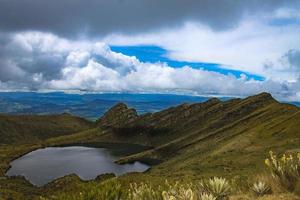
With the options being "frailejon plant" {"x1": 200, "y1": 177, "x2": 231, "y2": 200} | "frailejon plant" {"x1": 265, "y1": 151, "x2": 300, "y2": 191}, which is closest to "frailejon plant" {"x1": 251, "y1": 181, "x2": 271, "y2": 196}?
"frailejon plant" {"x1": 265, "y1": 151, "x2": 300, "y2": 191}

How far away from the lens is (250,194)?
1847 cm

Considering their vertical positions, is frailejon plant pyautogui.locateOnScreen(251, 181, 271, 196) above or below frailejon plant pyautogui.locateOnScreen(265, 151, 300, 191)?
below

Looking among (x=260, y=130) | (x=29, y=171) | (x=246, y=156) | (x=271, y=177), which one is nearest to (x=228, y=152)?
(x=246, y=156)

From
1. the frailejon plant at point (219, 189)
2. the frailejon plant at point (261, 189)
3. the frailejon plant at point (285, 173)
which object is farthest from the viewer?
the frailejon plant at point (285, 173)

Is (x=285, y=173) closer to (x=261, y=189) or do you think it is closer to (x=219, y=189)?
(x=261, y=189)

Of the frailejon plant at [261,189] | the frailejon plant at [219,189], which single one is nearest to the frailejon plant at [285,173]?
the frailejon plant at [261,189]

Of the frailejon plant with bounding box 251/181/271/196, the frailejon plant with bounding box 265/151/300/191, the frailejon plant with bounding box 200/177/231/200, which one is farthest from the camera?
the frailejon plant with bounding box 265/151/300/191

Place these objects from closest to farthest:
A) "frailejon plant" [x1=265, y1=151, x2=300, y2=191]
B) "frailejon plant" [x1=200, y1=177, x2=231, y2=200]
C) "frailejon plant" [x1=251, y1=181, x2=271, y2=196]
Result: 1. "frailejon plant" [x1=200, y1=177, x2=231, y2=200]
2. "frailejon plant" [x1=251, y1=181, x2=271, y2=196]
3. "frailejon plant" [x1=265, y1=151, x2=300, y2=191]

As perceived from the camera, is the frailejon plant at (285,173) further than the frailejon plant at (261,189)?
Yes

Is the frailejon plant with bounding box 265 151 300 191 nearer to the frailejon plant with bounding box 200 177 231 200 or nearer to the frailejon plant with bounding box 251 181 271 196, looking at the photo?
the frailejon plant with bounding box 251 181 271 196

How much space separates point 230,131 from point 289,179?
595ft

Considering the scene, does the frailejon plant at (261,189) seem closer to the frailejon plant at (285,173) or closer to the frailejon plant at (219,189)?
the frailejon plant at (285,173)

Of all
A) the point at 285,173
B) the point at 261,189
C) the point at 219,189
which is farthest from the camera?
the point at 285,173

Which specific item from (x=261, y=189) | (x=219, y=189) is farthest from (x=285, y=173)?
(x=219, y=189)
